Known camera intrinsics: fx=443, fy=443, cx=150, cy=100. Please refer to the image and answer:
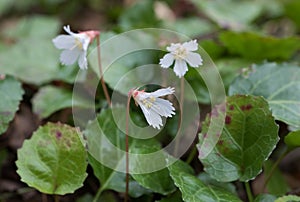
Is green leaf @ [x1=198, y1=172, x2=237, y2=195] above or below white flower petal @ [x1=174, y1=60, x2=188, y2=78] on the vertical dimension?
below

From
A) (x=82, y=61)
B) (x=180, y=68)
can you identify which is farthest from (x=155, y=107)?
(x=82, y=61)

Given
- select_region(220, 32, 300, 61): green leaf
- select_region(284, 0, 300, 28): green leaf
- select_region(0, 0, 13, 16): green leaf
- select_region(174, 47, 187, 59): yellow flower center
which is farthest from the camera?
select_region(0, 0, 13, 16): green leaf

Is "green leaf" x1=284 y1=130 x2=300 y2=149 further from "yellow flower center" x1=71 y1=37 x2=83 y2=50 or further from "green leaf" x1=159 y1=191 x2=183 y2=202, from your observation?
"yellow flower center" x1=71 y1=37 x2=83 y2=50

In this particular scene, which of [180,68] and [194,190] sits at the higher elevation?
[180,68]

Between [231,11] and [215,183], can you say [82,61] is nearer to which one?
[215,183]

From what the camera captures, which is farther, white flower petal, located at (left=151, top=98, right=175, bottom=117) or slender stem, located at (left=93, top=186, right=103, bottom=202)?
slender stem, located at (left=93, top=186, right=103, bottom=202)

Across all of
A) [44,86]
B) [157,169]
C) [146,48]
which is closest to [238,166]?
[157,169]

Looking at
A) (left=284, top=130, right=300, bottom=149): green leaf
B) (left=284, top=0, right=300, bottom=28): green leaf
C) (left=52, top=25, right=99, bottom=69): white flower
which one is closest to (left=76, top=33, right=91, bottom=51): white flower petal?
(left=52, top=25, right=99, bottom=69): white flower

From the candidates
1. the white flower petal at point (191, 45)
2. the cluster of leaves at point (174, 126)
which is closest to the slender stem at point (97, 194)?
the cluster of leaves at point (174, 126)
